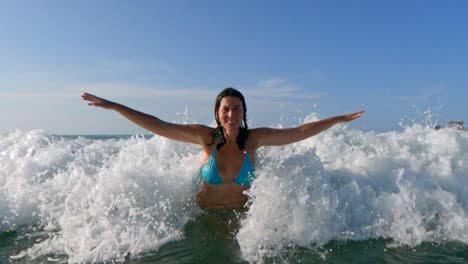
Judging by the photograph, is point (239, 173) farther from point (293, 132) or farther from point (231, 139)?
point (293, 132)

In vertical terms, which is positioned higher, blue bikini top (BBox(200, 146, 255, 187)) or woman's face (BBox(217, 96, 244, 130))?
woman's face (BBox(217, 96, 244, 130))

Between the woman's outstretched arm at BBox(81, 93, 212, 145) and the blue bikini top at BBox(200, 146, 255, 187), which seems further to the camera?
the blue bikini top at BBox(200, 146, 255, 187)

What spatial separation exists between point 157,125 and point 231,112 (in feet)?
3.14

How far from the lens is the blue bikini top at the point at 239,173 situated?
455cm

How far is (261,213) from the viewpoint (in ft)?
13.8

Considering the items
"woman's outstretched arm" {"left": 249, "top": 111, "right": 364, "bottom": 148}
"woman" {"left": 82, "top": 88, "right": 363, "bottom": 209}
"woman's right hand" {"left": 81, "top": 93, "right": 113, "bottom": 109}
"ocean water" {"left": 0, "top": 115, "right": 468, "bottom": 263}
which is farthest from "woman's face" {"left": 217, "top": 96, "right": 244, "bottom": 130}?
"woman's right hand" {"left": 81, "top": 93, "right": 113, "bottom": 109}

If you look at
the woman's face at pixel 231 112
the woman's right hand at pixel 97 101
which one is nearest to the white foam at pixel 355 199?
the woman's face at pixel 231 112

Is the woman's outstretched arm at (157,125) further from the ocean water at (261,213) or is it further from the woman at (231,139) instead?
the ocean water at (261,213)

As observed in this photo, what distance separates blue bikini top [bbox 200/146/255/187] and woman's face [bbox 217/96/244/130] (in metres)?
0.41

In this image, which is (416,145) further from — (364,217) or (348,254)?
(348,254)

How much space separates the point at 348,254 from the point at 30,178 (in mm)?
5562

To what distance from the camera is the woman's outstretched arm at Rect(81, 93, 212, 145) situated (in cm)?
411

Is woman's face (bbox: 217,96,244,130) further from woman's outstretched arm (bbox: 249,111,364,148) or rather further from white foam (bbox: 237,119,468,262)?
white foam (bbox: 237,119,468,262)

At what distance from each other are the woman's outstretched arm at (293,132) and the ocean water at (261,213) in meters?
0.37
